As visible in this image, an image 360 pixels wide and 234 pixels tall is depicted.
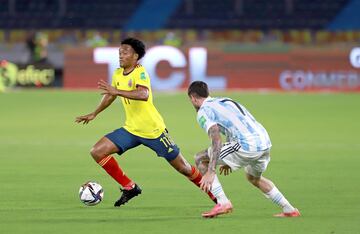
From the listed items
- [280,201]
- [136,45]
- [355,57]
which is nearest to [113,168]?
[136,45]

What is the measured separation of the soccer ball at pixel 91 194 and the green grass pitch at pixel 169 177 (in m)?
0.09

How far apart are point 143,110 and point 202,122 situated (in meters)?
1.38

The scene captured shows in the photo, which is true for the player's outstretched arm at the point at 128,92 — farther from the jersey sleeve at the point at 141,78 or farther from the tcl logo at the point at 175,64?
the tcl logo at the point at 175,64

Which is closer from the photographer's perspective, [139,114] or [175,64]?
[139,114]

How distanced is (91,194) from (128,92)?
118cm

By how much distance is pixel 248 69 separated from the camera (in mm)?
32375

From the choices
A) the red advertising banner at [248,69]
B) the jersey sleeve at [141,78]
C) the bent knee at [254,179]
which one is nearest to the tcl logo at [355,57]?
the red advertising banner at [248,69]

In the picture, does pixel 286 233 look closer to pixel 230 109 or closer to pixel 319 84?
pixel 230 109

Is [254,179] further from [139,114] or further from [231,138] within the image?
[139,114]

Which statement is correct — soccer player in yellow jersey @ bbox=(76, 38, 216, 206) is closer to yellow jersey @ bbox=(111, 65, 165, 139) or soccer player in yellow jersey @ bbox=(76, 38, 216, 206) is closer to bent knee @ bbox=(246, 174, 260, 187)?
yellow jersey @ bbox=(111, 65, 165, 139)

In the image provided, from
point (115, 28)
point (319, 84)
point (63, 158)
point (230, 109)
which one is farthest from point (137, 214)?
point (115, 28)

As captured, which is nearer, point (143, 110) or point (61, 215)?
point (61, 215)

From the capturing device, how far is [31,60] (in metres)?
34.3

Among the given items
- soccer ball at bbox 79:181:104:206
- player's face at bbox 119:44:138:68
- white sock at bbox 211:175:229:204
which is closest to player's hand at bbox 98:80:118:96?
player's face at bbox 119:44:138:68
